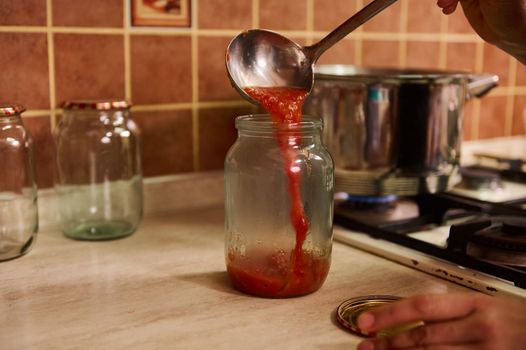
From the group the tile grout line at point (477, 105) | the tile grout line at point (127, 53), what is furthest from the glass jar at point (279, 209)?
the tile grout line at point (477, 105)

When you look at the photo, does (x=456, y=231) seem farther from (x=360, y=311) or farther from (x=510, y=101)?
(x=510, y=101)

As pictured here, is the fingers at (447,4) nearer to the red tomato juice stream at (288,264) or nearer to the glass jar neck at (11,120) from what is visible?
the red tomato juice stream at (288,264)

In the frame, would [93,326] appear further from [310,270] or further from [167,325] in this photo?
[310,270]

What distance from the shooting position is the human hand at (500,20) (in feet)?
2.92

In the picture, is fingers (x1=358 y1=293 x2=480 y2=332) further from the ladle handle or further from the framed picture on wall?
the framed picture on wall

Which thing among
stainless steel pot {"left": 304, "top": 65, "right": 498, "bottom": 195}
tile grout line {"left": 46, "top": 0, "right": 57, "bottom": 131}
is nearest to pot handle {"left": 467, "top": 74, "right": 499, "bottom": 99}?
stainless steel pot {"left": 304, "top": 65, "right": 498, "bottom": 195}

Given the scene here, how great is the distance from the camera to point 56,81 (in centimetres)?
103

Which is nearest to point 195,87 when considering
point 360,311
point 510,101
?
point 360,311

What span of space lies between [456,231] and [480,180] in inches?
17.1

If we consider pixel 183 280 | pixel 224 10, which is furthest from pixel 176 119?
pixel 183 280

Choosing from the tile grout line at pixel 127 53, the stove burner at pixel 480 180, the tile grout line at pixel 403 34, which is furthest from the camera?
the tile grout line at pixel 403 34

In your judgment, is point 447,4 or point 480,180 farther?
point 480,180

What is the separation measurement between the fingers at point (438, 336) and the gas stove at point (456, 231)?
0.61ft

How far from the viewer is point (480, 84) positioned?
1.13 meters
